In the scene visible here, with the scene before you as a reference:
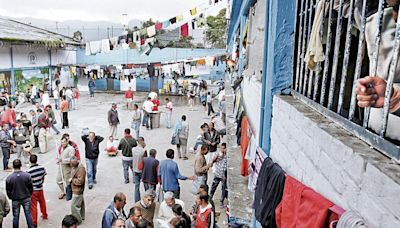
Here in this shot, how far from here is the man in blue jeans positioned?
9906 millimetres

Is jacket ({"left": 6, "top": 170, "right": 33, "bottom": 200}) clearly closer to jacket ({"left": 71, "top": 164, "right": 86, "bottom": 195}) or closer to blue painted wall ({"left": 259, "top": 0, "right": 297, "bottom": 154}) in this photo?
jacket ({"left": 71, "top": 164, "right": 86, "bottom": 195})

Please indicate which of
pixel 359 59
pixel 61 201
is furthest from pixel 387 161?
pixel 61 201

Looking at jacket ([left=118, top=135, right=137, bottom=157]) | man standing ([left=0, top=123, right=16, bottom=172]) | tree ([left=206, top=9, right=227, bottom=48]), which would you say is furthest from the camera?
tree ([left=206, top=9, right=227, bottom=48])

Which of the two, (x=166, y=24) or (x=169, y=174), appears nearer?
(x=169, y=174)

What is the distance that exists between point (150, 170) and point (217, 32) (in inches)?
1117

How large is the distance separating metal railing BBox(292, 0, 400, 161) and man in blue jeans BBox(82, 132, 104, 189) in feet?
23.6

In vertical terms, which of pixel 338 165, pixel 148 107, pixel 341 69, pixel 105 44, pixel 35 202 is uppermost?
pixel 105 44

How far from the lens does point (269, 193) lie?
9.95 ft

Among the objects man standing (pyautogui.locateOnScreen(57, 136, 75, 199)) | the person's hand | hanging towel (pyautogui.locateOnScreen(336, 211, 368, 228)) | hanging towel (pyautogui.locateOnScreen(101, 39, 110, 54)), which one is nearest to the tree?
hanging towel (pyautogui.locateOnScreen(101, 39, 110, 54))

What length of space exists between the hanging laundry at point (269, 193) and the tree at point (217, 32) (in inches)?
1275

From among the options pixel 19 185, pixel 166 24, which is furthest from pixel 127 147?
pixel 166 24

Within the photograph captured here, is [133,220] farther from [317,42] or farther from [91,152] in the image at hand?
[91,152]

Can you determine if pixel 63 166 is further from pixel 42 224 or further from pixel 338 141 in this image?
pixel 338 141

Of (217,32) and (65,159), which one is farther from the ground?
(217,32)
